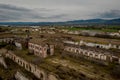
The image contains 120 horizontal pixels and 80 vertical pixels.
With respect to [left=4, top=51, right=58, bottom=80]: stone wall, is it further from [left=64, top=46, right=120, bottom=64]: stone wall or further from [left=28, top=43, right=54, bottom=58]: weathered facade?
[left=64, top=46, right=120, bottom=64]: stone wall

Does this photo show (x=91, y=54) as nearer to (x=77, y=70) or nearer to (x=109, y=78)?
(x=77, y=70)

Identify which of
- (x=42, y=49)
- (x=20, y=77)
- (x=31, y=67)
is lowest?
(x=20, y=77)

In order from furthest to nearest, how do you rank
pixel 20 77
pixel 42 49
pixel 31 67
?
pixel 42 49 → pixel 31 67 → pixel 20 77

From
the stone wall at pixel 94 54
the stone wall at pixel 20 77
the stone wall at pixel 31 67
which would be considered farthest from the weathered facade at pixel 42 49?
the stone wall at pixel 20 77

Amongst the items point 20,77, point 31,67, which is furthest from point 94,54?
point 20,77

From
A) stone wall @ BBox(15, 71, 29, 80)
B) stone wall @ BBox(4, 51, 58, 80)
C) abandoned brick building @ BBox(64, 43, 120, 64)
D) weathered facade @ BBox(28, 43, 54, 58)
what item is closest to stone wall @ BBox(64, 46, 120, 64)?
abandoned brick building @ BBox(64, 43, 120, 64)

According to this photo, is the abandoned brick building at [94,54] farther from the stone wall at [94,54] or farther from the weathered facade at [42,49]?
the weathered facade at [42,49]

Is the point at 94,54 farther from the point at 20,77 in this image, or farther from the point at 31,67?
the point at 20,77

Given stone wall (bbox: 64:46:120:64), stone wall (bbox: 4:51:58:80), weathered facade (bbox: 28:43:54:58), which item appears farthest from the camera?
weathered facade (bbox: 28:43:54:58)

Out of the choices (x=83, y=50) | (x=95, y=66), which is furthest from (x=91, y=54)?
(x=95, y=66)
